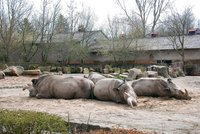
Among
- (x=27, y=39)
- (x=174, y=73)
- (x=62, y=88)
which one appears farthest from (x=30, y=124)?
(x=27, y=39)

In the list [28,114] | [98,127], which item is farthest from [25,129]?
[98,127]

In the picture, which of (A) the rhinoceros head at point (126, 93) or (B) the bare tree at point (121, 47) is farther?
(B) the bare tree at point (121, 47)

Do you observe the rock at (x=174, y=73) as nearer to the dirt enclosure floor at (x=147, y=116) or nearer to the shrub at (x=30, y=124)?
the dirt enclosure floor at (x=147, y=116)

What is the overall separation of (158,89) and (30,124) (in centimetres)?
1000

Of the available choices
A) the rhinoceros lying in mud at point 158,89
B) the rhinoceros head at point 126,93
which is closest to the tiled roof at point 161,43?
the rhinoceros lying in mud at point 158,89

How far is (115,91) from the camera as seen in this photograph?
40.9 feet

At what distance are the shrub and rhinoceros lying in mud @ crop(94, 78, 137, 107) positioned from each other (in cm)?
670

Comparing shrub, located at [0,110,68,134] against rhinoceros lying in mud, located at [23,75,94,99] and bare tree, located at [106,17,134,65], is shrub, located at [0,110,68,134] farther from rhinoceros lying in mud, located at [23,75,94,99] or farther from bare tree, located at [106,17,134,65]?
bare tree, located at [106,17,134,65]

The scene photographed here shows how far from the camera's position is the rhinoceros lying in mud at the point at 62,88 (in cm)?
1341

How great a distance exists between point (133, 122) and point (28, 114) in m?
3.31

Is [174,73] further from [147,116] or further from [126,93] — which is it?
[147,116]

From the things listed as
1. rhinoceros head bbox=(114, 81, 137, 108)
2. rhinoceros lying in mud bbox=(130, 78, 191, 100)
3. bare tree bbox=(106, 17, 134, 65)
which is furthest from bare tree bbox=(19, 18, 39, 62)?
rhinoceros head bbox=(114, 81, 137, 108)

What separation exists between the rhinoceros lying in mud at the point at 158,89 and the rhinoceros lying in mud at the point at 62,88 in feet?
7.86

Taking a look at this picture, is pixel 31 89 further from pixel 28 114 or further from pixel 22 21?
pixel 22 21
